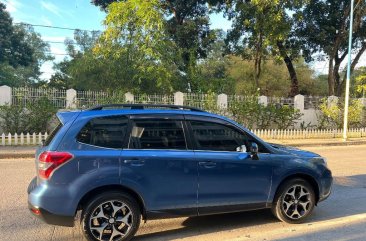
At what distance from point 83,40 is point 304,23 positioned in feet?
153

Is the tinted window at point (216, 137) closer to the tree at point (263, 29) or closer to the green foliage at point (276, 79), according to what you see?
the tree at point (263, 29)

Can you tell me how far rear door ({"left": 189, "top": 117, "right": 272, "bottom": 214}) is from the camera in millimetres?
5289

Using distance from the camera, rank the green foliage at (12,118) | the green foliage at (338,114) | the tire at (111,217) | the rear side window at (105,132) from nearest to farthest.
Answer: the tire at (111,217) < the rear side window at (105,132) < the green foliage at (12,118) < the green foliage at (338,114)

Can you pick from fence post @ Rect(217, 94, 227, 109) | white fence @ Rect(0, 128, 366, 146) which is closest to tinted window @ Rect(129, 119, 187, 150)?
white fence @ Rect(0, 128, 366, 146)

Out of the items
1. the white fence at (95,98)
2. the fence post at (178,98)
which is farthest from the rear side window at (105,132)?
the fence post at (178,98)

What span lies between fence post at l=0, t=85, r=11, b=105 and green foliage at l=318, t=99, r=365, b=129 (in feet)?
55.0

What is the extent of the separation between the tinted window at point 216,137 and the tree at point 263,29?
17967mm

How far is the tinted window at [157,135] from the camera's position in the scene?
508cm

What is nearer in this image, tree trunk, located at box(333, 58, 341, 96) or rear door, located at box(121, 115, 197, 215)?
rear door, located at box(121, 115, 197, 215)

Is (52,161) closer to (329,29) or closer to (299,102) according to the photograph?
(299,102)

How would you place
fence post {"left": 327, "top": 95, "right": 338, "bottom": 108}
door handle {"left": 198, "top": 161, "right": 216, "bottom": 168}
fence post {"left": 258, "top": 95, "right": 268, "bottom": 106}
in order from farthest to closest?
1. fence post {"left": 327, "top": 95, "right": 338, "bottom": 108}
2. fence post {"left": 258, "top": 95, "right": 268, "bottom": 106}
3. door handle {"left": 198, "top": 161, "right": 216, "bottom": 168}

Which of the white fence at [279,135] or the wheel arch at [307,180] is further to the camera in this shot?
the white fence at [279,135]

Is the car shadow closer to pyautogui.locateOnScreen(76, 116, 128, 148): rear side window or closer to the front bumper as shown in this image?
the front bumper

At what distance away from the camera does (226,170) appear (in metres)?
5.36
